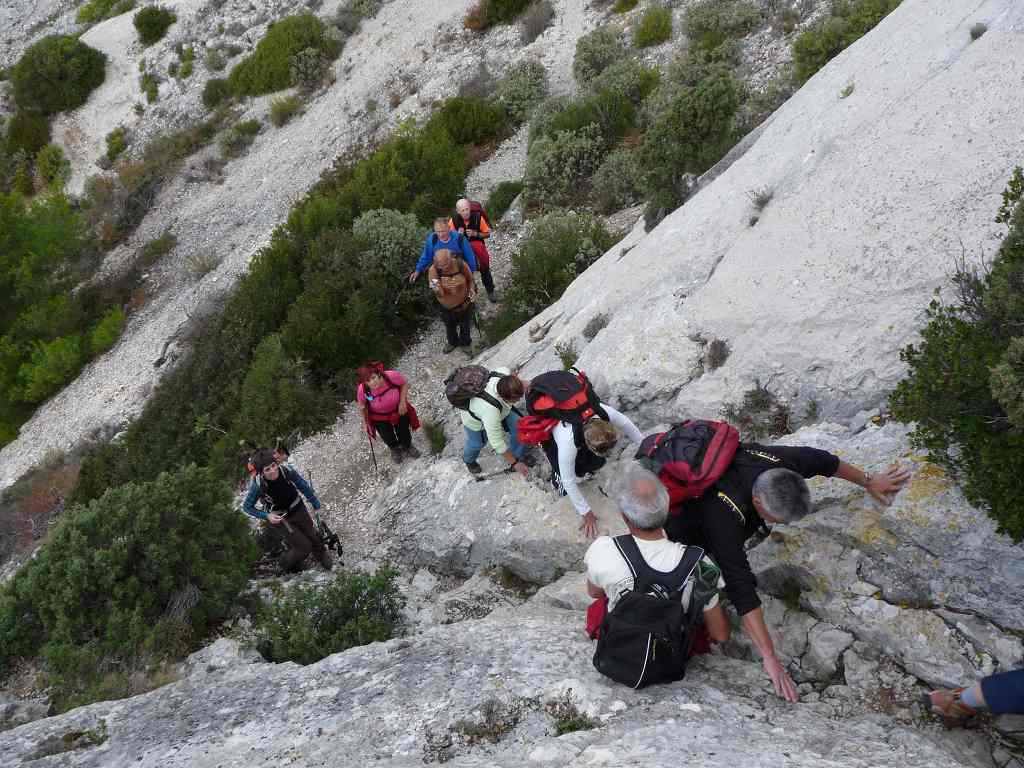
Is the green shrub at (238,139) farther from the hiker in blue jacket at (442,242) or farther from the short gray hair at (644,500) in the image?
the short gray hair at (644,500)

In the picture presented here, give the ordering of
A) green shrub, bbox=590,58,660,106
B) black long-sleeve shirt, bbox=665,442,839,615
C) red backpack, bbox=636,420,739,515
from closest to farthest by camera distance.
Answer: black long-sleeve shirt, bbox=665,442,839,615, red backpack, bbox=636,420,739,515, green shrub, bbox=590,58,660,106

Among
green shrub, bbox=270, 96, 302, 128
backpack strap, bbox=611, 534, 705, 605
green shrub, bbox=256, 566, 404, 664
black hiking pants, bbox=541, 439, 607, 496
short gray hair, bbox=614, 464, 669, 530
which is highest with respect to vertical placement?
green shrub, bbox=270, 96, 302, 128

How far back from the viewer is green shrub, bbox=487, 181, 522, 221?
12898 millimetres

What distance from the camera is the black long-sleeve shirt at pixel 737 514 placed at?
3541 mm

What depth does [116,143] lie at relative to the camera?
883 inches

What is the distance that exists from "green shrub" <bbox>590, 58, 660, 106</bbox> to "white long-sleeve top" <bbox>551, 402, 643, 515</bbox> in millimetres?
10670

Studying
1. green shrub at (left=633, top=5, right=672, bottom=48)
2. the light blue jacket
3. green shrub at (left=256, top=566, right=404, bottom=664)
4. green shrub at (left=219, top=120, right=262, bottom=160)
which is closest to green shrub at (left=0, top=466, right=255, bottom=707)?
the light blue jacket

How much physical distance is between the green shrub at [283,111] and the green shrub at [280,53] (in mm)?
1195

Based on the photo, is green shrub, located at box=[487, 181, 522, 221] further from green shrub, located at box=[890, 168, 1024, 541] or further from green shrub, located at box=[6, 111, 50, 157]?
green shrub, located at box=[6, 111, 50, 157]

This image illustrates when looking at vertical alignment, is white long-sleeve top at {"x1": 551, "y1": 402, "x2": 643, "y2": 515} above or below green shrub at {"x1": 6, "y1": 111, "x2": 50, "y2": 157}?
below

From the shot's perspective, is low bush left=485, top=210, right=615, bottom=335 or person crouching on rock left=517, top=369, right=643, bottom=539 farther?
low bush left=485, top=210, right=615, bottom=335

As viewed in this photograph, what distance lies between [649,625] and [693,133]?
826 cm

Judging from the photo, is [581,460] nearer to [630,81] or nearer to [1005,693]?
[1005,693]

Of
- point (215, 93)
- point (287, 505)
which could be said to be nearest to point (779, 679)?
point (287, 505)
